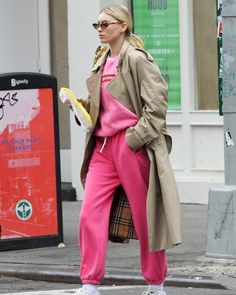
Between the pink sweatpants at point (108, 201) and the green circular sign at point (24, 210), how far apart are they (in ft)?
9.89

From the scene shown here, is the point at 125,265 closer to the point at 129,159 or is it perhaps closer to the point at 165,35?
the point at 129,159

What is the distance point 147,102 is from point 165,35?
6200 mm

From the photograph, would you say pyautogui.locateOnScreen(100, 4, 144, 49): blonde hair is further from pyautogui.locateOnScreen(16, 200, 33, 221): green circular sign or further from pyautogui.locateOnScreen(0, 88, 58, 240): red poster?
pyautogui.locateOnScreen(16, 200, 33, 221): green circular sign

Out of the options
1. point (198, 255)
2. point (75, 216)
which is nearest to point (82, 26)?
point (75, 216)

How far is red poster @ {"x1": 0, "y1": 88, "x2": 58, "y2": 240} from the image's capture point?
32.5 ft

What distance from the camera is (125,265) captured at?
896 centimetres

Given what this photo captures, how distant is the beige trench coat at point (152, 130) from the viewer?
6.89 m

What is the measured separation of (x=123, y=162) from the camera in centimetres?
697

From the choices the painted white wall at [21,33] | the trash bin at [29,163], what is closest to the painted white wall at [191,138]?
the painted white wall at [21,33]

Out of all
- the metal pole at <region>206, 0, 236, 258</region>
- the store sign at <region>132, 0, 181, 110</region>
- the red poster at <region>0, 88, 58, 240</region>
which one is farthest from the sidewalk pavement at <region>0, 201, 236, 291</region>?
the store sign at <region>132, 0, 181, 110</region>

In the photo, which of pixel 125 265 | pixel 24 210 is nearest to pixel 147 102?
pixel 125 265

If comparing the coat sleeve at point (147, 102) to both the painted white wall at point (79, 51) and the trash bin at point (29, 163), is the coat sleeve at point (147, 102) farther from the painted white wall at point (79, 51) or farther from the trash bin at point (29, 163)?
the painted white wall at point (79, 51)

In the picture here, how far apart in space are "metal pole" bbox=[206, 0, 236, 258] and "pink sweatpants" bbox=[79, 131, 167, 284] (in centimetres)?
176

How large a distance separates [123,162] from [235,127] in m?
2.07
